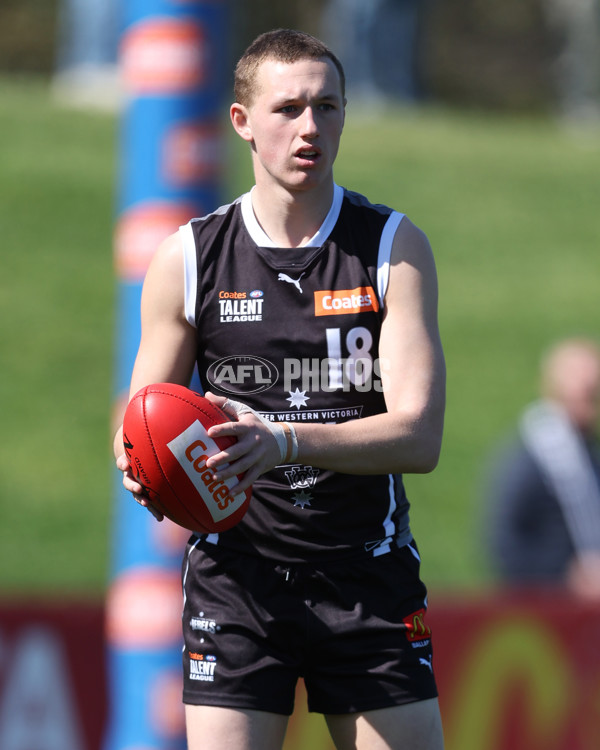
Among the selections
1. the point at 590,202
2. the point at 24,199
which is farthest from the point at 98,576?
the point at 590,202

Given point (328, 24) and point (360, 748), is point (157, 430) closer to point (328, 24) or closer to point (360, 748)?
point (360, 748)

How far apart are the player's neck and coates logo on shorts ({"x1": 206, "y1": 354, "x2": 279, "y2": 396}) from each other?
0.32m

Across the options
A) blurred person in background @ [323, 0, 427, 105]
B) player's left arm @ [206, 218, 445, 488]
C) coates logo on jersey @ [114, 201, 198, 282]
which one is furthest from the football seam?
blurred person in background @ [323, 0, 427, 105]

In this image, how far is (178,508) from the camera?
10.4 ft

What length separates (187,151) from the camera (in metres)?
5.16

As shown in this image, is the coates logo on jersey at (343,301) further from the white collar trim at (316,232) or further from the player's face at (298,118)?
the player's face at (298,118)

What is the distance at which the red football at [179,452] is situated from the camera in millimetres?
3086

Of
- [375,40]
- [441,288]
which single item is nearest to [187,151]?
[441,288]

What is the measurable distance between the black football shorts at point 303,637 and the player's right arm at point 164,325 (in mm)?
508

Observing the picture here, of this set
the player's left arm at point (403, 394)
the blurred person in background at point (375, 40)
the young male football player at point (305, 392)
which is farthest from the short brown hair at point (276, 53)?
the blurred person in background at point (375, 40)

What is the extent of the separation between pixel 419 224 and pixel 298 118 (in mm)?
13810

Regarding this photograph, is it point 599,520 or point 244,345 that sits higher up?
point 244,345

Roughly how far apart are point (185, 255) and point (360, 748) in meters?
1.38

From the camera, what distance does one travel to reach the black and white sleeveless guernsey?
333 cm
